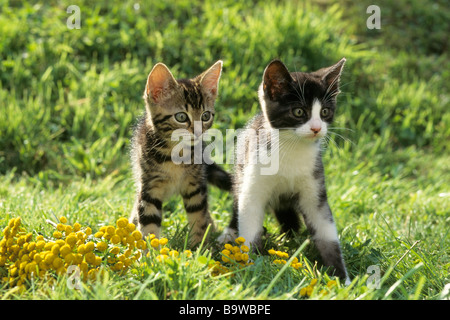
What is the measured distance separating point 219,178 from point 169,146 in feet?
2.14

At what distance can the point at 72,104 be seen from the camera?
16.4 feet

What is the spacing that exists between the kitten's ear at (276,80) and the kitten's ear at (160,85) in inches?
21.9

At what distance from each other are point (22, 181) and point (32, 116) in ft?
2.92

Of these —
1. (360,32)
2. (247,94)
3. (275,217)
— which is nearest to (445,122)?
(360,32)

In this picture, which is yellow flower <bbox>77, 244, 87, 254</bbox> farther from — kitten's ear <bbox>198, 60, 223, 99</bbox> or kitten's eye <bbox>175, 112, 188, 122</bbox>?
kitten's ear <bbox>198, 60, 223, 99</bbox>

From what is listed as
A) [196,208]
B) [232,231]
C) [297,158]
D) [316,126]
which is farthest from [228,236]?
[316,126]

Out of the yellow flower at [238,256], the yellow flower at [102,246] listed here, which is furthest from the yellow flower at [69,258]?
the yellow flower at [238,256]

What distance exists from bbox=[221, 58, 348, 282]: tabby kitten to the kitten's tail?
40 centimetres

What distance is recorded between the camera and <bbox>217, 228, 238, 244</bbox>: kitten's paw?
328cm

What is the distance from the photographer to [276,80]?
9.49ft

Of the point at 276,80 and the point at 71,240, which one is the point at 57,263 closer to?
the point at 71,240

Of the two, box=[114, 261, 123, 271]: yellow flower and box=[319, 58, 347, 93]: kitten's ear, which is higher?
box=[319, 58, 347, 93]: kitten's ear

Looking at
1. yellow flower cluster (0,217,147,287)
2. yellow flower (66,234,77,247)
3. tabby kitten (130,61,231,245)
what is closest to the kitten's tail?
tabby kitten (130,61,231,245)
